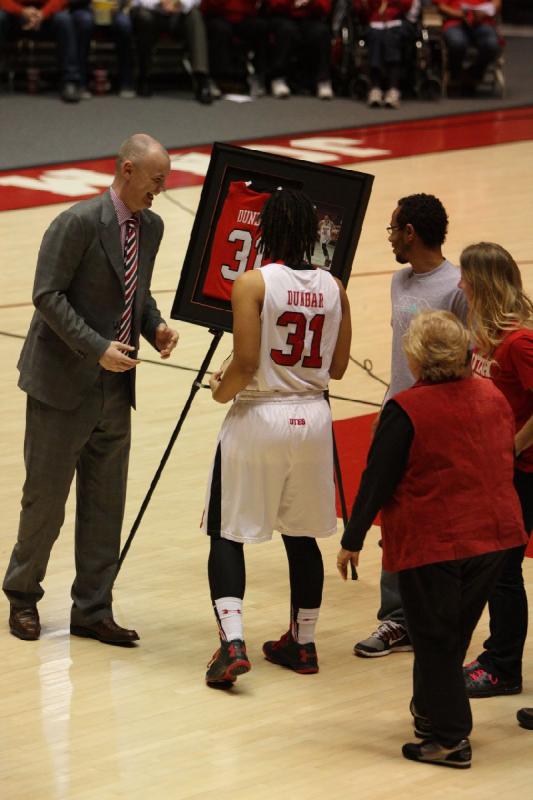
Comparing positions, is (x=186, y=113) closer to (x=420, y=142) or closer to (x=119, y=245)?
(x=420, y=142)

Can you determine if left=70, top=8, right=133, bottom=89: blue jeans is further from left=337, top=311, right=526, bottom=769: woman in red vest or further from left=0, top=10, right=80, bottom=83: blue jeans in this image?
left=337, top=311, right=526, bottom=769: woman in red vest

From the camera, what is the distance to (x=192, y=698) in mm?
4207

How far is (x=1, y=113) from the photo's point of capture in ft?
43.4

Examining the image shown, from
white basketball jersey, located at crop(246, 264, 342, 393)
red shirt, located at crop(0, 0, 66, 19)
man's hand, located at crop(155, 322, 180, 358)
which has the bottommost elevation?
man's hand, located at crop(155, 322, 180, 358)

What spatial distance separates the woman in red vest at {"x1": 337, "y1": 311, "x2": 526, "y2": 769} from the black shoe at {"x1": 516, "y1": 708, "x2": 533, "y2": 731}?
1.03 feet

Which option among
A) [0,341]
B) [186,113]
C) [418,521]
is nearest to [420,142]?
[186,113]

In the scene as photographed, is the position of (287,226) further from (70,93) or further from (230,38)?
(230,38)

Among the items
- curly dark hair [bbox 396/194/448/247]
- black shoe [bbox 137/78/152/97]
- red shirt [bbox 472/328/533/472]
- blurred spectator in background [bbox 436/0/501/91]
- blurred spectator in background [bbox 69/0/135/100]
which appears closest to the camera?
red shirt [bbox 472/328/533/472]

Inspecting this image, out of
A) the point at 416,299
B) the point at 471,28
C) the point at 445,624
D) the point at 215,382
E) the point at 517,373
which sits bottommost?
the point at 445,624

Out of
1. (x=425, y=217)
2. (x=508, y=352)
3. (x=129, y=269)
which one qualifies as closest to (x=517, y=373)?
(x=508, y=352)

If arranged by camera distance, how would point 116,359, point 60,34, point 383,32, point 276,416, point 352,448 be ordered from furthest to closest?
point 383,32 < point 60,34 < point 352,448 < point 116,359 < point 276,416

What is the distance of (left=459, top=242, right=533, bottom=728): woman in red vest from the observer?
403cm

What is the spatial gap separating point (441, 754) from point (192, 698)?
787 mm

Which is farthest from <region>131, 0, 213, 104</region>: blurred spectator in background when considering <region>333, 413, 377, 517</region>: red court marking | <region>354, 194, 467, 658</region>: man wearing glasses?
<region>354, 194, 467, 658</region>: man wearing glasses
